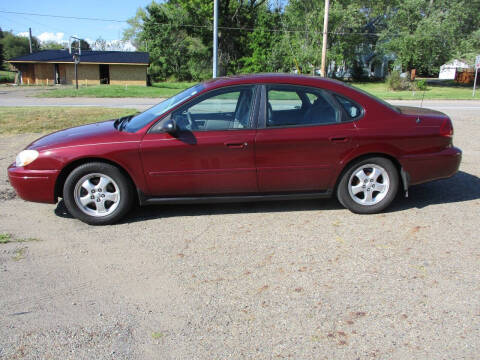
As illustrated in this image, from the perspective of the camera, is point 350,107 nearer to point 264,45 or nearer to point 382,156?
point 382,156

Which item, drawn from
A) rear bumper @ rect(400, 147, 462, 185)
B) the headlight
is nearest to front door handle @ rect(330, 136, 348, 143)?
rear bumper @ rect(400, 147, 462, 185)

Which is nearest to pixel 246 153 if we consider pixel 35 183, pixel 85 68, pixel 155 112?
pixel 155 112

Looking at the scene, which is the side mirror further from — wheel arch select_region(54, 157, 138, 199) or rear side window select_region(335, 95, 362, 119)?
rear side window select_region(335, 95, 362, 119)

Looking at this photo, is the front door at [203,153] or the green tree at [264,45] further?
the green tree at [264,45]

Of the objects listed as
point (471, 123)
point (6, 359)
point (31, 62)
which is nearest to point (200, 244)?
point (6, 359)

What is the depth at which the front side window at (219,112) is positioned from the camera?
4.77 m

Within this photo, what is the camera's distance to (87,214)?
4738 millimetres

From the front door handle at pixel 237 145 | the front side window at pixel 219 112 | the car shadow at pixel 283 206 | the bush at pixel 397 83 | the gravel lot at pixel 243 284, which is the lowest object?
the gravel lot at pixel 243 284

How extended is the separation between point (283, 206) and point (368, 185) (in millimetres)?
1074

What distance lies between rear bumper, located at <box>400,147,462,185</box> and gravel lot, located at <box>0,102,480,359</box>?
1.44ft

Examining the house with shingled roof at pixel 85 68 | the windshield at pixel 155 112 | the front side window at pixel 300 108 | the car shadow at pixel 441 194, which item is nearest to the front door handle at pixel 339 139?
the front side window at pixel 300 108

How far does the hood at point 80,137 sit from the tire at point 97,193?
0.28 metres

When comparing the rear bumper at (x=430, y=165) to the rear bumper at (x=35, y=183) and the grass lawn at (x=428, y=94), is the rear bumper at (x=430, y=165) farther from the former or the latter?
the grass lawn at (x=428, y=94)

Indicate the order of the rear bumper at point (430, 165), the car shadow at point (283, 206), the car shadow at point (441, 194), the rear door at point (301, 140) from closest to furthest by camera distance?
the rear door at point (301, 140), the rear bumper at point (430, 165), the car shadow at point (283, 206), the car shadow at point (441, 194)
